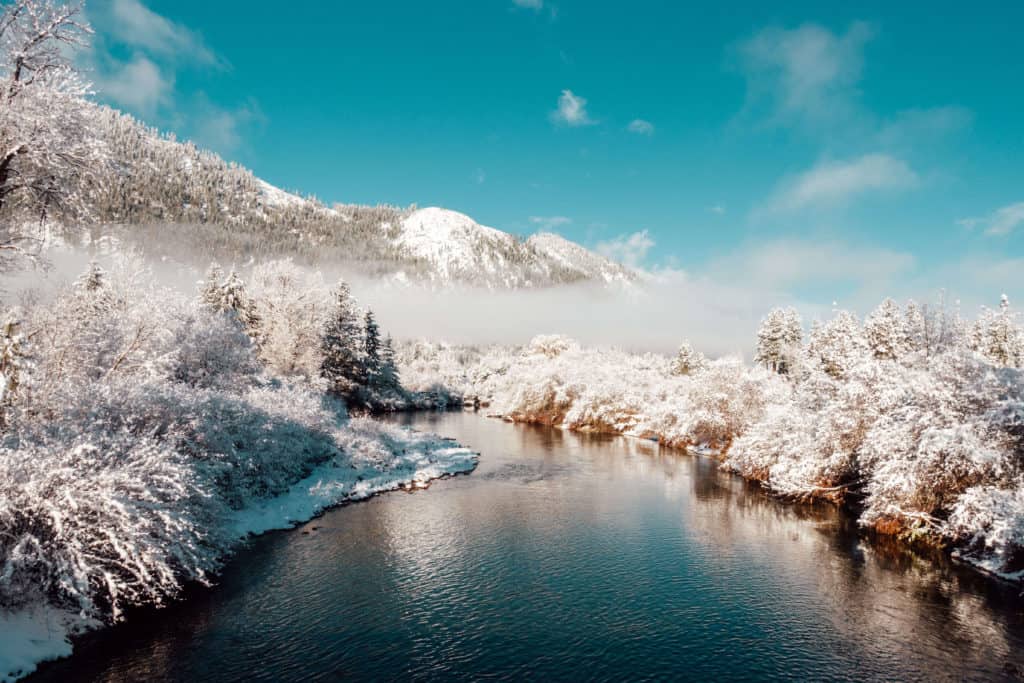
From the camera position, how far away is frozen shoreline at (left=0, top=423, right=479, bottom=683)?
585 inches

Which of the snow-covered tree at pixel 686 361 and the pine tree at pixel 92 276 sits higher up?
the pine tree at pixel 92 276

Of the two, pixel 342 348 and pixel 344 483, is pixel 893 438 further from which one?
pixel 342 348

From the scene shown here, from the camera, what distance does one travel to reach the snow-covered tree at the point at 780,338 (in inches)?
3482

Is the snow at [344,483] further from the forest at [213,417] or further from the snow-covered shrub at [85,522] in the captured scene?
the snow-covered shrub at [85,522]

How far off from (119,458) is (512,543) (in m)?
17.7

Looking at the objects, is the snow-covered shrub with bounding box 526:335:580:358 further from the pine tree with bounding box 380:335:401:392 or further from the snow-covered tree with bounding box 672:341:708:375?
the pine tree with bounding box 380:335:401:392

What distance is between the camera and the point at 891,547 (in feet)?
91.6

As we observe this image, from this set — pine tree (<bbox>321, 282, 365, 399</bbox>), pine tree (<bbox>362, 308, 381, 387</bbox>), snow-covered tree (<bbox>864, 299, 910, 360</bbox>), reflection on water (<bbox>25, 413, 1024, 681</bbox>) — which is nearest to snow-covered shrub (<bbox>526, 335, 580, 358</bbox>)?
pine tree (<bbox>362, 308, 381, 387</bbox>)

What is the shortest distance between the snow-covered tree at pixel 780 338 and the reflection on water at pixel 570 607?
59.8 m

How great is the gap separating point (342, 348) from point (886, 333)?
6155cm

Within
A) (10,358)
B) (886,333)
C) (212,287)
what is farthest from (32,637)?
(886,333)

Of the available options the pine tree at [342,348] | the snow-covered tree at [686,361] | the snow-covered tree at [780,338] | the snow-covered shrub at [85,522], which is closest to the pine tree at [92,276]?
the pine tree at [342,348]

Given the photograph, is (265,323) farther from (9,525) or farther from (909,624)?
(909,624)

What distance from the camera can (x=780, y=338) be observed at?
293 feet
